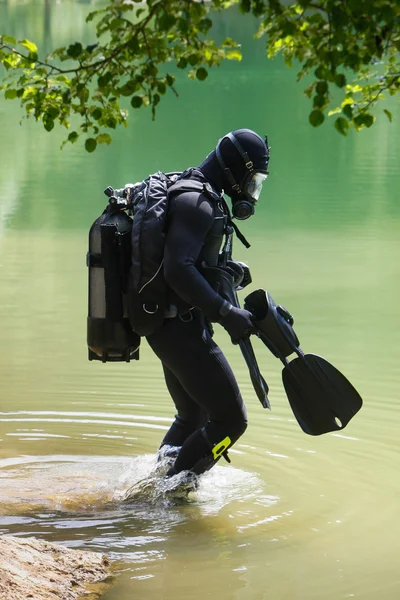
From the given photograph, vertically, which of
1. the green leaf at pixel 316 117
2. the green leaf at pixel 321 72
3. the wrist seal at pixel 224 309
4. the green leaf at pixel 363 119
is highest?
the green leaf at pixel 321 72

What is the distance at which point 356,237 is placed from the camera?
1534 centimetres

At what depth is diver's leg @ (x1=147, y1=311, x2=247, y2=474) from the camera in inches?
223

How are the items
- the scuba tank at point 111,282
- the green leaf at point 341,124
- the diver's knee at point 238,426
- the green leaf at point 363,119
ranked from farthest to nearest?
the diver's knee at point 238,426 → the scuba tank at point 111,282 → the green leaf at point 363,119 → the green leaf at point 341,124

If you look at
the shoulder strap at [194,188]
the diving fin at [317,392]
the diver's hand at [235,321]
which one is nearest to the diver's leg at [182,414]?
the diving fin at [317,392]

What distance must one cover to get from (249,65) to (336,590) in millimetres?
42318

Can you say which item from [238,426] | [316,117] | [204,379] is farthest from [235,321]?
[316,117]

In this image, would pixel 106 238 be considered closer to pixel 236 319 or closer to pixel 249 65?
pixel 236 319

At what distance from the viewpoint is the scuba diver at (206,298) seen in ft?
17.9

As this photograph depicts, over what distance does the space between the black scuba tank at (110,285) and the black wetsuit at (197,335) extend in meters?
0.16

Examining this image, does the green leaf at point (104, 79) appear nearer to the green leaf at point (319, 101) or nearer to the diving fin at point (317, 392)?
the green leaf at point (319, 101)

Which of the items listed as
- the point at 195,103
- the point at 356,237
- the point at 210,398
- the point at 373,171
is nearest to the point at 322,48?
the point at 210,398

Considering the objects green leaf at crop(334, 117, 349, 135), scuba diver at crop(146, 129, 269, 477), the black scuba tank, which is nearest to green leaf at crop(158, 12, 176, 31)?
green leaf at crop(334, 117, 349, 135)

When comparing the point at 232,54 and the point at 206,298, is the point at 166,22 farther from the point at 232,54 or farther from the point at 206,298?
the point at 206,298

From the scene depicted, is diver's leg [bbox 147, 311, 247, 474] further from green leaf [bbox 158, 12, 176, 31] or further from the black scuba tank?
green leaf [bbox 158, 12, 176, 31]
